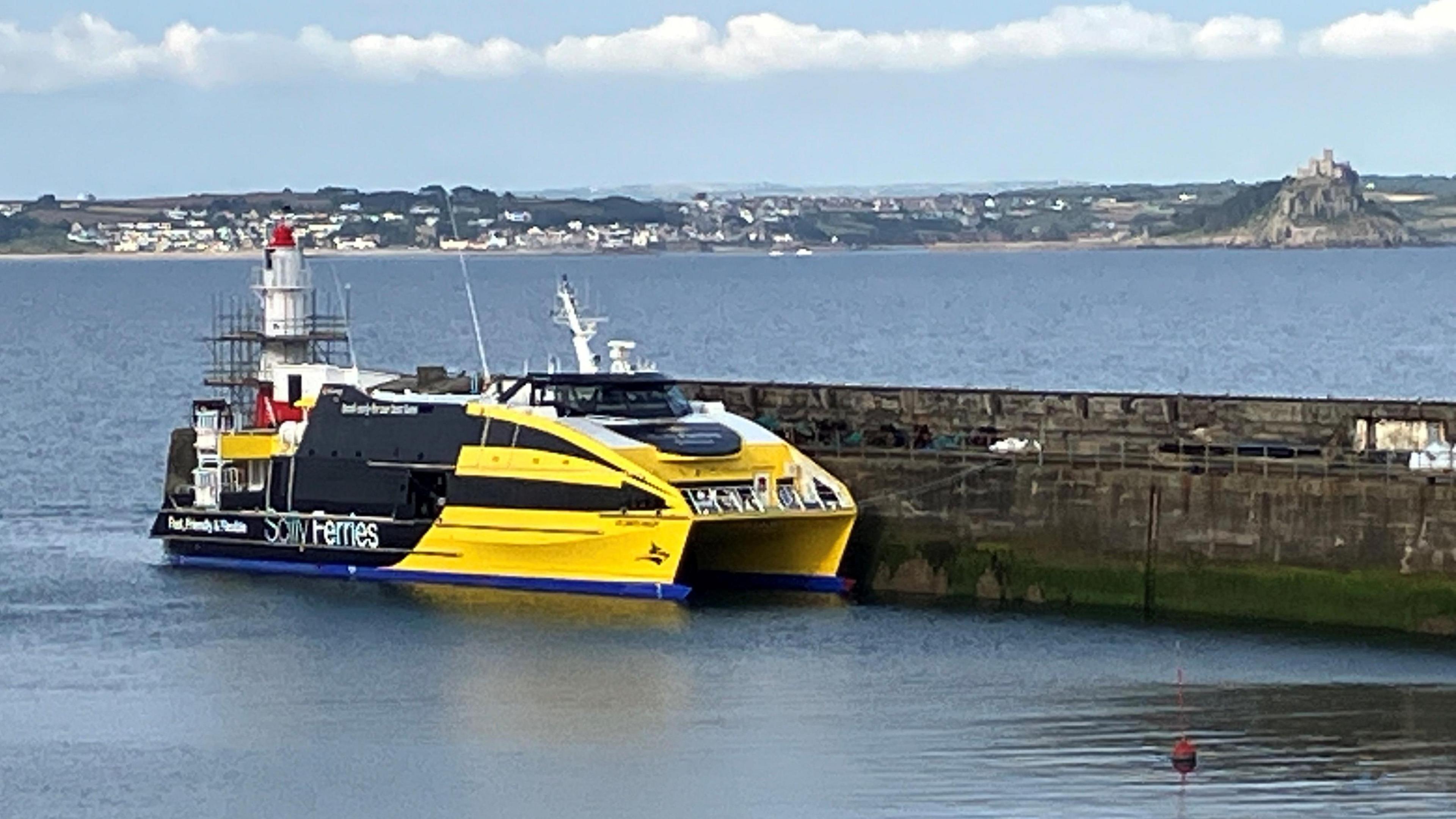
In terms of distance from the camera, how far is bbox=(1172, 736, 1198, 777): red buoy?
34156 mm

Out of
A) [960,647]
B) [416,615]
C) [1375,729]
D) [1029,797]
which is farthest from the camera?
[416,615]

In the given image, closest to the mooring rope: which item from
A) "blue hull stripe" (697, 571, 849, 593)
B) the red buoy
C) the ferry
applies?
the ferry

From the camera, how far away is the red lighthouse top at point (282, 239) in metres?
55.2

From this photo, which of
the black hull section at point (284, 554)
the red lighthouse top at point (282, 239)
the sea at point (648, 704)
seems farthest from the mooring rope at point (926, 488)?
the red lighthouse top at point (282, 239)

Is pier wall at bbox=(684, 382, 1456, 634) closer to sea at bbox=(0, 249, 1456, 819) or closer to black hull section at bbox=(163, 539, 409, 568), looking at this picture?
sea at bbox=(0, 249, 1456, 819)

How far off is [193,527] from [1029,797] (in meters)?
22.5

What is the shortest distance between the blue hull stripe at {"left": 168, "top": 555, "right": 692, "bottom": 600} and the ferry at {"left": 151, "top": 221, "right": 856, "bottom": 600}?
0.10 ft

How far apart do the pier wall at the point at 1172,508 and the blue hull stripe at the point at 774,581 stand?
66 cm

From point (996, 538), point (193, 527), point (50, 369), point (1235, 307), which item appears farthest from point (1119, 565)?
point (1235, 307)

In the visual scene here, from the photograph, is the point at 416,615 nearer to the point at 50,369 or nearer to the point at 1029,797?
the point at 1029,797

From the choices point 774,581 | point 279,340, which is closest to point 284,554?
point 279,340

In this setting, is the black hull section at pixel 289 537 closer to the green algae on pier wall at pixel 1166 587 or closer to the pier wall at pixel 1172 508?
the pier wall at pixel 1172 508

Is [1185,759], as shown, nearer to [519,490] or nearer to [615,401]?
[519,490]

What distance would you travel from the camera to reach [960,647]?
42.8 m
